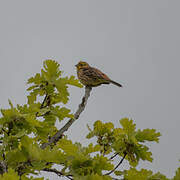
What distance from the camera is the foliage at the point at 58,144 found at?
3.72m

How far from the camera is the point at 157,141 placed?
4.66 metres

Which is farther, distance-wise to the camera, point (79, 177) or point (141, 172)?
point (141, 172)

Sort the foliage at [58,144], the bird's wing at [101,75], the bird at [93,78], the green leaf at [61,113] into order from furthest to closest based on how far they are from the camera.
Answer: the bird's wing at [101,75] < the bird at [93,78] < the green leaf at [61,113] < the foliage at [58,144]

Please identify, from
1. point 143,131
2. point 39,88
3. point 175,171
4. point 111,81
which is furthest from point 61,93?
point 111,81

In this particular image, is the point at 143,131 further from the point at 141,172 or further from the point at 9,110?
the point at 9,110

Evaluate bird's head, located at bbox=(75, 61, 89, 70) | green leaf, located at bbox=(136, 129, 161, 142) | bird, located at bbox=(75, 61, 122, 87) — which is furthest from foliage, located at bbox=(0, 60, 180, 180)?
bird's head, located at bbox=(75, 61, 89, 70)

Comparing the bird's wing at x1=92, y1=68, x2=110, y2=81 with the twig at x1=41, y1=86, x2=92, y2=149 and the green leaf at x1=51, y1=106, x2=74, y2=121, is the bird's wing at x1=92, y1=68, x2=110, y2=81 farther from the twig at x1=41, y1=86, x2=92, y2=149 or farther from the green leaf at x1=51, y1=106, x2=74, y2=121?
the green leaf at x1=51, y1=106, x2=74, y2=121

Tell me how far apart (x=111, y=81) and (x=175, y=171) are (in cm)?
328

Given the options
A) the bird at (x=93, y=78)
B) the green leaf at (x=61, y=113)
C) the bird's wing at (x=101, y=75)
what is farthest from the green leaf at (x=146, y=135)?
the bird's wing at (x=101, y=75)

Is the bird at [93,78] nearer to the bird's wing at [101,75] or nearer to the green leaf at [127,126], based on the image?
the bird's wing at [101,75]

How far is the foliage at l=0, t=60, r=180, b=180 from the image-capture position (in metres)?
3.72

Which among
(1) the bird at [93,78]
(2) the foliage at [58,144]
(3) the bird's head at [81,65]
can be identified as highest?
(3) the bird's head at [81,65]

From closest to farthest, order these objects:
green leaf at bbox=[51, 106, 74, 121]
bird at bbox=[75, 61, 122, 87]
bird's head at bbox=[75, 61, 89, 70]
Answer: green leaf at bbox=[51, 106, 74, 121] → bird at bbox=[75, 61, 122, 87] → bird's head at bbox=[75, 61, 89, 70]

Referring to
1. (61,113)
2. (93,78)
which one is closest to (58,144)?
(61,113)
